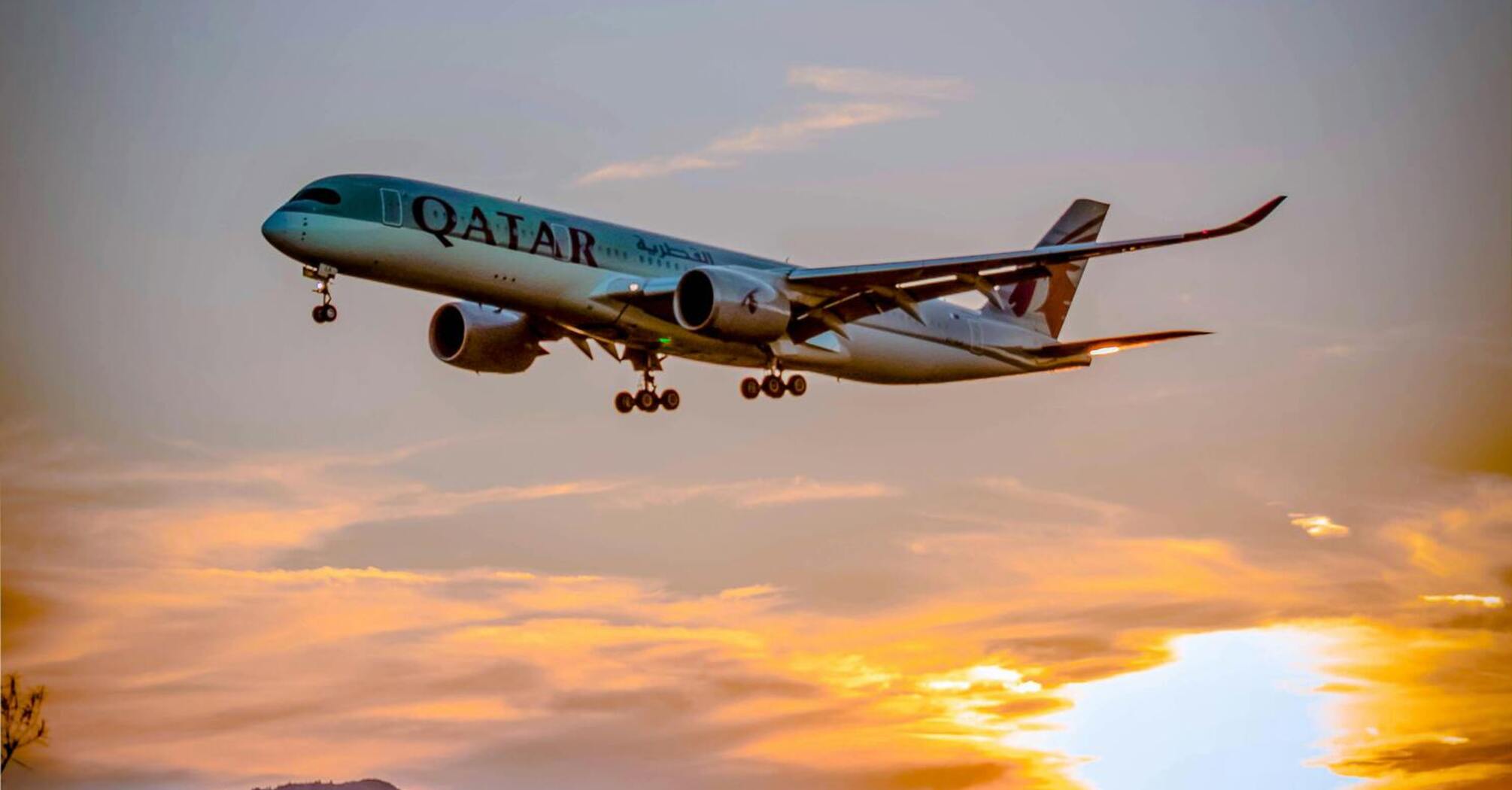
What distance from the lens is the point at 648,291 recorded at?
5697 cm

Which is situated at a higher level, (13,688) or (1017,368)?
(1017,368)

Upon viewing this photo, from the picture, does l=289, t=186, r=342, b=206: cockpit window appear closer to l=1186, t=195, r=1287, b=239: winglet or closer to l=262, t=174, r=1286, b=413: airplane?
l=262, t=174, r=1286, b=413: airplane

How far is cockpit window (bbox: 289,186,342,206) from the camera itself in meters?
53.3

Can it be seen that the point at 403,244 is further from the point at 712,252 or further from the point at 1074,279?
the point at 1074,279

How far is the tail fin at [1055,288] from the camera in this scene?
225 feet

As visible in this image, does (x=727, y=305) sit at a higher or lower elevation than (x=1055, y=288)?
lower

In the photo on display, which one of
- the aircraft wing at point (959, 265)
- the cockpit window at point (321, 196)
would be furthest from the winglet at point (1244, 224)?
the cockpit window at point (321, 196)

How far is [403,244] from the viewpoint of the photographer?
5341 centimetres

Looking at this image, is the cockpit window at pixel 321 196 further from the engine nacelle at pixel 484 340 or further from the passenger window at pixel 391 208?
the engine nacelle at pixel 484 340

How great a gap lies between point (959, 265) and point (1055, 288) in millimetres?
14864

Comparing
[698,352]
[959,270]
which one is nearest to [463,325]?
[698,352]

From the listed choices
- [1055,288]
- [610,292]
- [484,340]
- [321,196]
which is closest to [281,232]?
[321,196]

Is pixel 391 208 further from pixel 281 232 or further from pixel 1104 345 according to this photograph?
pixel 1104 345

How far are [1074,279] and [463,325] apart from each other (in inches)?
792
